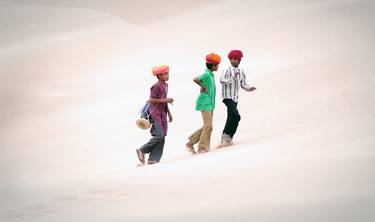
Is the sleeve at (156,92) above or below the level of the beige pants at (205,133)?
above

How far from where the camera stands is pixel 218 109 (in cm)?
1549

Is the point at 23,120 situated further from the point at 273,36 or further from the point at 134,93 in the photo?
the point at 273,36

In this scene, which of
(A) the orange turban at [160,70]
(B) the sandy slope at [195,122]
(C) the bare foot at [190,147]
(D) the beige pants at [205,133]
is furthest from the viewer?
(C) the bare foot at [190,147]

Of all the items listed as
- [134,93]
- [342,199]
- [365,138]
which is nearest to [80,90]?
[134,93]

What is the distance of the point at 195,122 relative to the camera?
14688 millimetres

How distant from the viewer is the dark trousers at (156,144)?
33.7 feet

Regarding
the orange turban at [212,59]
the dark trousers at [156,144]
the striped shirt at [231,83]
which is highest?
the orange turban at [212,59]

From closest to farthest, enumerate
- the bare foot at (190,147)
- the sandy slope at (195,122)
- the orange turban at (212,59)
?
the sandy slope at (195,122) → the orange turban at (212,59) → the bare foot at (190,147)

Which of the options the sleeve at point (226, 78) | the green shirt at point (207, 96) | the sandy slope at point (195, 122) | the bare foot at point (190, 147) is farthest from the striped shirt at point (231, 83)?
the bare foot at point (190, 147)

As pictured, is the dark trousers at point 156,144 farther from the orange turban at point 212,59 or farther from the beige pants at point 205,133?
the orange turban at point 212,59

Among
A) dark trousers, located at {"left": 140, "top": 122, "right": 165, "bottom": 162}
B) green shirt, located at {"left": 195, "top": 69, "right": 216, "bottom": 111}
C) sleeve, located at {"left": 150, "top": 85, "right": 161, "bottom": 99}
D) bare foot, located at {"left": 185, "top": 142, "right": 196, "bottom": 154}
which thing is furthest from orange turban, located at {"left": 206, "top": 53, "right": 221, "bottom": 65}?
bare foot, located at {"left": 185, "top": 142, "right": 196, "bottom": 154}

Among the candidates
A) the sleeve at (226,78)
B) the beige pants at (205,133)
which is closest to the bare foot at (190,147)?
the beige pants at (205,133)

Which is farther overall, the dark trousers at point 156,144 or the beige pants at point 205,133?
the beige pants at point 205,133

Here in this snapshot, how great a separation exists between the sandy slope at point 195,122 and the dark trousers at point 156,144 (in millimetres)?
219
